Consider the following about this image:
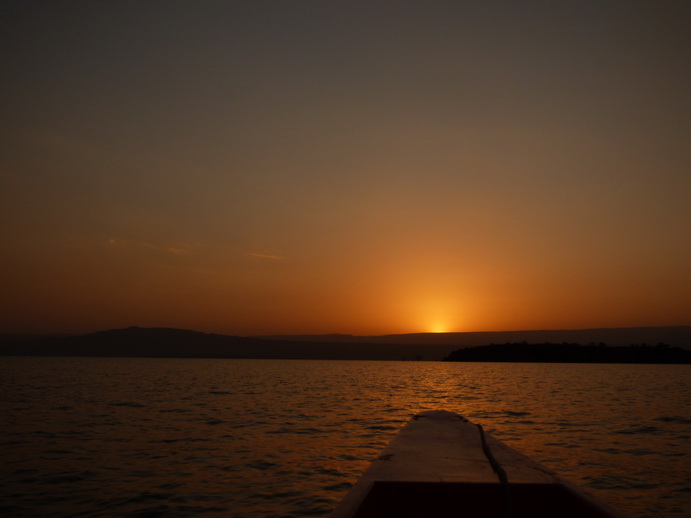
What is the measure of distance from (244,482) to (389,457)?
452 cm

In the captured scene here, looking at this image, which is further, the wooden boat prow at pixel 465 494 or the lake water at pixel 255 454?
the lake water at pixel 255 454

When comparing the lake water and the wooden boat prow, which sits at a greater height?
the wooden boat prow

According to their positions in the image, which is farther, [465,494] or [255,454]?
[255,454]

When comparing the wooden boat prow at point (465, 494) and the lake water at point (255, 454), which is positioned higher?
the wooden boat prow at point (465, 494)

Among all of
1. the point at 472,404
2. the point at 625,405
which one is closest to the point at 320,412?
the point at 472,404

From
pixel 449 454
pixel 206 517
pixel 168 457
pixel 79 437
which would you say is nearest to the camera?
pixel 206 517

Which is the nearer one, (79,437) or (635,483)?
(635,483)

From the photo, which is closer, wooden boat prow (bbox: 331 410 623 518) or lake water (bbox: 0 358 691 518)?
wooden boat prow (bbox: 331 410 623 518)

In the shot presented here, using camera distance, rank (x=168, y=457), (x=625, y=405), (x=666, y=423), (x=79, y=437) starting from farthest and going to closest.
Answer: (x=625, y=405) < (x=666, y=423) < (x=79, y=437) < (x=168, y=457)

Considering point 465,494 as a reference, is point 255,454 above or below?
below

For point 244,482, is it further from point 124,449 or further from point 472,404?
point 472,404

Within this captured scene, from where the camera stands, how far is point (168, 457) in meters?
15.1

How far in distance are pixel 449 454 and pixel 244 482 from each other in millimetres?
5293

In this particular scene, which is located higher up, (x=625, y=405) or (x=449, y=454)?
(x=449, y=454)
